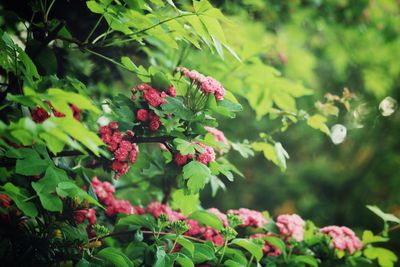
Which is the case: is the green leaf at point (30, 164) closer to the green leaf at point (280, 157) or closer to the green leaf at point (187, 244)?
the green leaf at point (187, 244)

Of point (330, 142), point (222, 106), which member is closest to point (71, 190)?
point (222, 106)

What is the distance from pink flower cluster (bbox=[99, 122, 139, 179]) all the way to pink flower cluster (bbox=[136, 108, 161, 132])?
0.10 meters

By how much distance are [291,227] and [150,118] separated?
2.85ft

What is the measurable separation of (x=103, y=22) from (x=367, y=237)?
1.63 m

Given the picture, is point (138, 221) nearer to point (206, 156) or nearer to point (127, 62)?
point (206, 156)

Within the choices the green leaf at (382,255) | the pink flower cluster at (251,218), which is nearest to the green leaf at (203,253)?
the pink flower cluster at (251,218)

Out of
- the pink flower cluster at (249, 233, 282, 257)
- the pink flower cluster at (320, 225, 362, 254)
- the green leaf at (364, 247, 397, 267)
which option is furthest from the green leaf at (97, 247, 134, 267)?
the green leaf at (364, 247, 397, 267)

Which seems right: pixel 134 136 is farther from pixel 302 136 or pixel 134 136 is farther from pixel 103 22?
pixel 302 136

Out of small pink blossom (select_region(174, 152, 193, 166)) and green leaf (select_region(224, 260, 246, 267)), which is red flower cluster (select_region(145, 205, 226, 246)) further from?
small pink blossom (select_region(174, 152, 193, 166))

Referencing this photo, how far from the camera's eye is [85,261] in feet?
4.36

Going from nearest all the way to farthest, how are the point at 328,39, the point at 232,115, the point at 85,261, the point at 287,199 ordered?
the point at 85,261
the point at 232,115
the point at 328,39
the point at 287,199

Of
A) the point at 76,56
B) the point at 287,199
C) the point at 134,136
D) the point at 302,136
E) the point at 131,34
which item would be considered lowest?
the point at 287,199

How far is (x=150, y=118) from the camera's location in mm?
1470

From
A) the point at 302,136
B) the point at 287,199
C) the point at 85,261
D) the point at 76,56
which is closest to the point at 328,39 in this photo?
the point at 302,136
